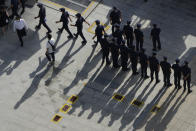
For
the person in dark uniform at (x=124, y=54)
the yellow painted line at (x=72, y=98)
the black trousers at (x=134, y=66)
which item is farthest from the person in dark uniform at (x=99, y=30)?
the yellow painted line at (x=72, y=98)

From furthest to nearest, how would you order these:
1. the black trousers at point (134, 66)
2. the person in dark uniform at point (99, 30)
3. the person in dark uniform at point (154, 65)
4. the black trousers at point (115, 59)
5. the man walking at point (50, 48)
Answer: the person in dark uniform at point (99, 30)
the black trousers at point (115, 59)
the black trousers at point (134, 66)
the man walking at point (50, 48)
the person in dark uniform at point (154, 65)

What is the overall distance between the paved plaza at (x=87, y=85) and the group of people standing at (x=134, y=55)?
0.44 meters

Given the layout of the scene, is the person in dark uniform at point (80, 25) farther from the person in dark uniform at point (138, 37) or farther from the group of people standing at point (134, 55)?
the person in dark uniform at point (138, 37)

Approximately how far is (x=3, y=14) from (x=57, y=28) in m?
3.07

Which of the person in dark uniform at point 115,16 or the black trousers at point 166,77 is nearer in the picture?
the black trousers at point 166,77

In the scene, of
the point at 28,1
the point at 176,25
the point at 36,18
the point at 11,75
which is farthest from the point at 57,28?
the point at 176,25

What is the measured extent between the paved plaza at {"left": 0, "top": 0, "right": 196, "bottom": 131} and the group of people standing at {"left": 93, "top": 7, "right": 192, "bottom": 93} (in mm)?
436

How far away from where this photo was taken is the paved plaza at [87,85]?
1911cm

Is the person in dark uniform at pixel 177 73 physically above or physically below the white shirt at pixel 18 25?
above

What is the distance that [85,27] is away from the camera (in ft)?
80.0

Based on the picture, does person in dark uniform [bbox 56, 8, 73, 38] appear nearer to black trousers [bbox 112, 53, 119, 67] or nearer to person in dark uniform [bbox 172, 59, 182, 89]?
black trousers [bbox 112, 53, 119, 67]

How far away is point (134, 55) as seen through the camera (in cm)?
2058

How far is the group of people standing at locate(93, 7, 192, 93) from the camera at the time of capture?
64.9 ft

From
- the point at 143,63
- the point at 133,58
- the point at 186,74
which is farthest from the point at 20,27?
the point at 186,74
